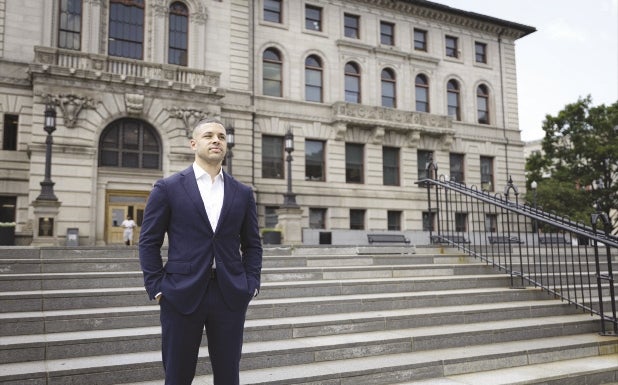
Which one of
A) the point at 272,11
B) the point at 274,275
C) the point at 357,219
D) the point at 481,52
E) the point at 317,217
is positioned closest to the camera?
the point at 274,275

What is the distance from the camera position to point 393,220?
2941 cm

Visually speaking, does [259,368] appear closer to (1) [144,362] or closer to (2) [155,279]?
(1) [144,362]

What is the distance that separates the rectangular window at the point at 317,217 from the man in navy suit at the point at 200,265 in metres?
23.1

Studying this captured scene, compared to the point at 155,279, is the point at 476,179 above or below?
above

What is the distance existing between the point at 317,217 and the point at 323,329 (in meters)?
20.4

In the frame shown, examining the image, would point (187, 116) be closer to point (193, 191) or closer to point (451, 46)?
point (451, 46)

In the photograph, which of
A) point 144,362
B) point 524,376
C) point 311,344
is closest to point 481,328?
point 524,376

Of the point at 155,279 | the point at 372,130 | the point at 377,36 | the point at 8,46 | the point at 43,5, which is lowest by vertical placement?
the point at 155,279

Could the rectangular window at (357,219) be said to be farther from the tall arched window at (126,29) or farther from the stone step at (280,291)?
the stone step at (280,291)

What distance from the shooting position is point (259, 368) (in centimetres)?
576

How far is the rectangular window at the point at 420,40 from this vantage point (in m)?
32.1

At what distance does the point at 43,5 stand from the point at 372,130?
18259 mm

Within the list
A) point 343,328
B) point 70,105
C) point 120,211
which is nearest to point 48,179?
point 70,105

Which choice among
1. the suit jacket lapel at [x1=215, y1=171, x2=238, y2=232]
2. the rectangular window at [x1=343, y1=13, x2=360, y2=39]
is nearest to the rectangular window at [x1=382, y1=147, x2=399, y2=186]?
the rectangular window at [x1=343, y1=13, x2=360, y2=39]
